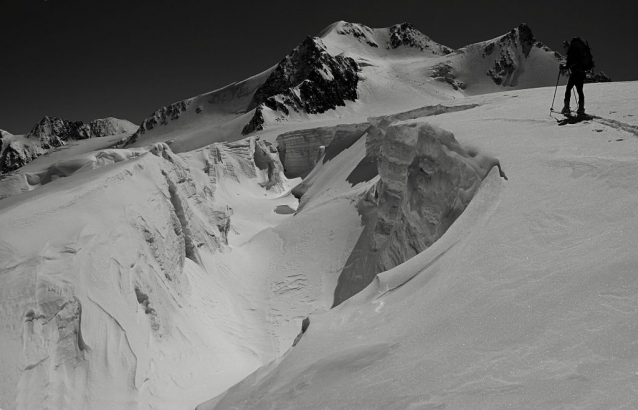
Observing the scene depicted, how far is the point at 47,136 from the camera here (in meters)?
158

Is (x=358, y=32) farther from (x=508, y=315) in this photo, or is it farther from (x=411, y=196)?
(x=508, y=315)

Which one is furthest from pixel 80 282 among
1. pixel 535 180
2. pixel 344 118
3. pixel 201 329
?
pixel 344 118

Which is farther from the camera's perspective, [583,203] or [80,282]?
[80,282]

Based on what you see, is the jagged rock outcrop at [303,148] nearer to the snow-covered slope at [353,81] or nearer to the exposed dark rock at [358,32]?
the snow-covered slope at [353,81]

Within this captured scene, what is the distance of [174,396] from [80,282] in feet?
10.1

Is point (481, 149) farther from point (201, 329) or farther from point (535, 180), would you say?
point (201, 329)

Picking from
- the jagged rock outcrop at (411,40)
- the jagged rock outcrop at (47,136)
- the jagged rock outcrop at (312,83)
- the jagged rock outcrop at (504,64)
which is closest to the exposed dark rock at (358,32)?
the jagged rock outcrop at (411,40)

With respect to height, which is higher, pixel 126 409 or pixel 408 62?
pixel 408 62

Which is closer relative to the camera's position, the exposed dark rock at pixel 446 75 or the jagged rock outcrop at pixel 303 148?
the jagged rock outcrop at pixel 303 148

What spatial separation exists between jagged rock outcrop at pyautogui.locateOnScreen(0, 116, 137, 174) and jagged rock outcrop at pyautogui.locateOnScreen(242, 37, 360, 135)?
99544 millimetres

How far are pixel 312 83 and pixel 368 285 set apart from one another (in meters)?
80.9

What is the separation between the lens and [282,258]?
19047 millimetres

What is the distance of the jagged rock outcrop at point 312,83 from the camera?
79.9 m

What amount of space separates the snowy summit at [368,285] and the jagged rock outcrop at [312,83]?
60.0 m
